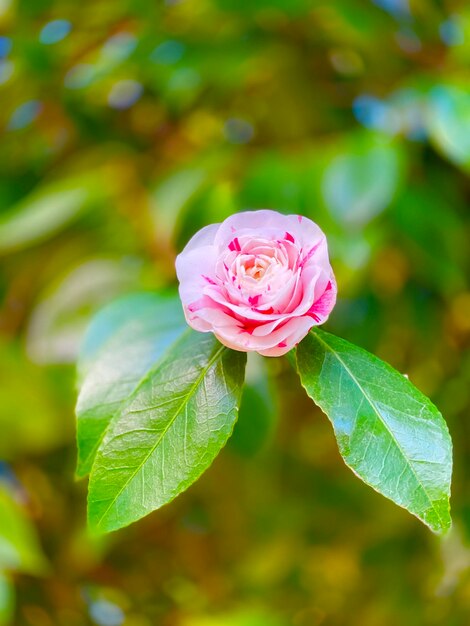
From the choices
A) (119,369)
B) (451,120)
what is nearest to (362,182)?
(451,120)

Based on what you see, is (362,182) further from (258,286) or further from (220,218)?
(258,286)

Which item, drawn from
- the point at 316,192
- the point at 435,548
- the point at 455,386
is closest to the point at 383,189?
the point at 316,192

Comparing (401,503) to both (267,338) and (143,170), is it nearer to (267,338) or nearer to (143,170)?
(267,338)

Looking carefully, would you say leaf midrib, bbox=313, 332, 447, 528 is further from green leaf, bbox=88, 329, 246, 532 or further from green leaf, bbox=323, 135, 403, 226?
green leaf, bbox=323, 135, 403, 226

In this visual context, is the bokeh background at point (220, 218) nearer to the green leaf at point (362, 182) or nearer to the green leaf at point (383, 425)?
the green leaf at point (362, 182)

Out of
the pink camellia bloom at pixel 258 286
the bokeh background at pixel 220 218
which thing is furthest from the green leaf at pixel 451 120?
the pink camellia bloom at pixel 258 286

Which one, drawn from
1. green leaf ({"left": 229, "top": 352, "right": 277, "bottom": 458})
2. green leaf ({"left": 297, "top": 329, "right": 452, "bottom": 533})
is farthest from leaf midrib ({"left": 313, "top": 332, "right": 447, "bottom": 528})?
green leaf ({"left": 229, "top": 352, "right": 277, "bottom": 458})

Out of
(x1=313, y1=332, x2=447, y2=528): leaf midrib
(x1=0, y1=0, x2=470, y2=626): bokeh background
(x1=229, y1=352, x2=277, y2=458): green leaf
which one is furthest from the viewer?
(x1=0, y1=0, x2=470, y2=626): bokeh background
